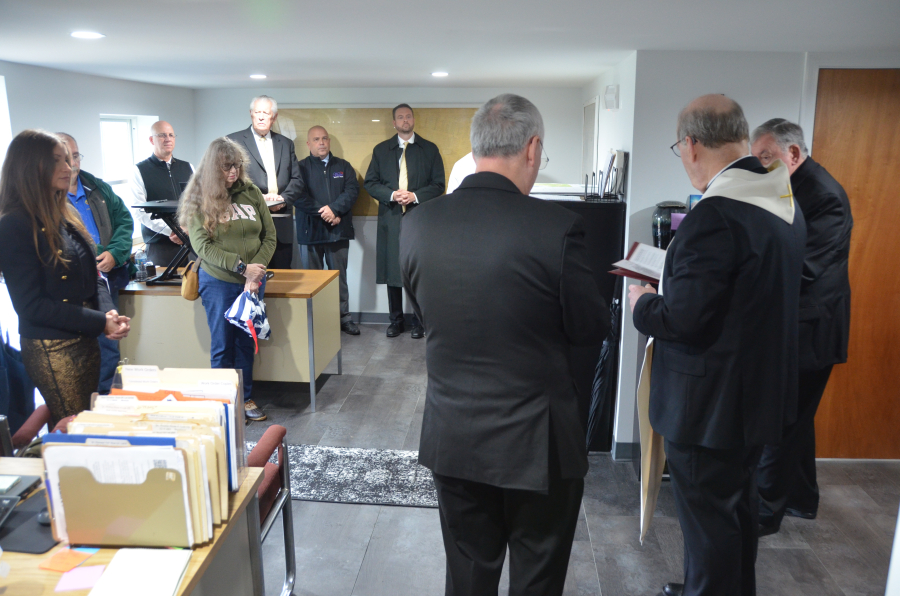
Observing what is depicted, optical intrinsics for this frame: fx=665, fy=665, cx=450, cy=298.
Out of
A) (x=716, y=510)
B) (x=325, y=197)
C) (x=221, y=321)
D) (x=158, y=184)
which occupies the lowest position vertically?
(x=716, y=510)

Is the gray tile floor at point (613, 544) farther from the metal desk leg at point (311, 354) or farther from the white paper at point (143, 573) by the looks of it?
the white paper at point (143, 573)

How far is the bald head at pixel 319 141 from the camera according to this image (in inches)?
232

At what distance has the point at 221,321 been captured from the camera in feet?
12.6

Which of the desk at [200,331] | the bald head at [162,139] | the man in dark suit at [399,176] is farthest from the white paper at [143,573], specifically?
the man in dark suit at [399,176]

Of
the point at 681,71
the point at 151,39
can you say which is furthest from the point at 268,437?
the point at 681,71

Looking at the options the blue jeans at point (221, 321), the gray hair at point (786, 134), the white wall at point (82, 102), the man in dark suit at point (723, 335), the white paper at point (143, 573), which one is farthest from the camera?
the white wall at point (82, 102)

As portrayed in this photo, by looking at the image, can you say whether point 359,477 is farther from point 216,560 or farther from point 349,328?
point 349,328

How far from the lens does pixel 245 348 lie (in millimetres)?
4031

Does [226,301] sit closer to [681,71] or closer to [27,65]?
[27,65]

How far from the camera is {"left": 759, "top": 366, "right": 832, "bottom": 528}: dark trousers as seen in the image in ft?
9.21

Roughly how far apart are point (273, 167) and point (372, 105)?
4.12ft

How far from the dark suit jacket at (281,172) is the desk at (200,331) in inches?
54.1

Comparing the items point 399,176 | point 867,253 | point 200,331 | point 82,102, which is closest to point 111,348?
point 200,331

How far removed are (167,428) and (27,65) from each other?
13.1 ft
